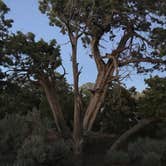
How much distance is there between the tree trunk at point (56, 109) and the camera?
20500 millimetres

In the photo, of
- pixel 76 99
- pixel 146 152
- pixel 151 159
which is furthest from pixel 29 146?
pixel 76 99

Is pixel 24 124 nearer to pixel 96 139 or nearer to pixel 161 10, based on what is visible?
pixel 96 139

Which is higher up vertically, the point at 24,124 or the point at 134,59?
the point at 134,59

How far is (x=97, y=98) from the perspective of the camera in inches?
824

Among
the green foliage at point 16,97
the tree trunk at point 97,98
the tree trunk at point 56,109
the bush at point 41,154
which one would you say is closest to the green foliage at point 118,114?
the tree trunk at point 97,98

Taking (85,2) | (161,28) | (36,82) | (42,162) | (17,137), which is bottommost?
(42,162)

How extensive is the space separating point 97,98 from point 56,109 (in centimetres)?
236

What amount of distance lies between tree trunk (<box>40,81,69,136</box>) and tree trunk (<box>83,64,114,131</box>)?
117cm

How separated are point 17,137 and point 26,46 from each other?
5463mm

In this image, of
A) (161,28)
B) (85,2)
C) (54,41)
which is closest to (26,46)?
(54,41)

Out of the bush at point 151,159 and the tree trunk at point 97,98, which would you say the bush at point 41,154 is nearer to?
the bush at point 151,159

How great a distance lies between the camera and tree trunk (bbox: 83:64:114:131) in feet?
68.1

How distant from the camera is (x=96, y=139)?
23.2m

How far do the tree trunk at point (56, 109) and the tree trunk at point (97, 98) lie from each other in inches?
46.0
